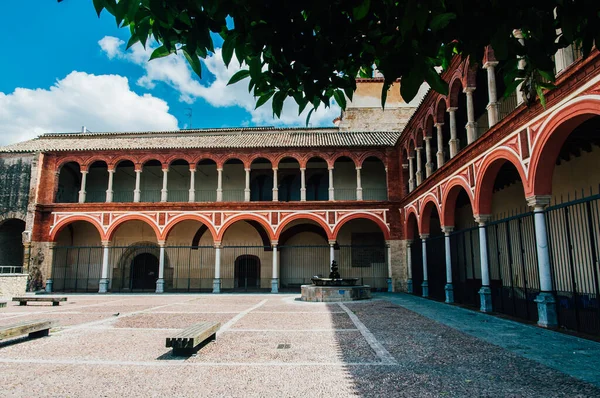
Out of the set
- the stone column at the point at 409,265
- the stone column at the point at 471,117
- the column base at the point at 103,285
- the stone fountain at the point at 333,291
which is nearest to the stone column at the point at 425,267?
the stone column at the point at 409,265

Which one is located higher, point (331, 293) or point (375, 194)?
point (375, 194)

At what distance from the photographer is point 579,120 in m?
7.27

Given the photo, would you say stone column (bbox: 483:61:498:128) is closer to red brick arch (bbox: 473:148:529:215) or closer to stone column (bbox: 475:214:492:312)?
A: red brick arch (bbox: 473:148:529:215)

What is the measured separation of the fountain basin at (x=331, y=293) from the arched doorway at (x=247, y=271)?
8.20 meters

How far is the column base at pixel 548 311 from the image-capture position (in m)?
8.12

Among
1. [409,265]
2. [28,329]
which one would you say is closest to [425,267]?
[409,265]

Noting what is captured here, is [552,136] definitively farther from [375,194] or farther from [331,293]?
[375,194]

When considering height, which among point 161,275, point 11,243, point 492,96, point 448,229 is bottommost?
point 161,275

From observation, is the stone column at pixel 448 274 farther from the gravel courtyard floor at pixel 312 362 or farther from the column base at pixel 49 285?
the column base at pixel 49 285

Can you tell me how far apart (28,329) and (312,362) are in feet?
15.1

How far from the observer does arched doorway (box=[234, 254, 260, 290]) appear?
76.1 feet

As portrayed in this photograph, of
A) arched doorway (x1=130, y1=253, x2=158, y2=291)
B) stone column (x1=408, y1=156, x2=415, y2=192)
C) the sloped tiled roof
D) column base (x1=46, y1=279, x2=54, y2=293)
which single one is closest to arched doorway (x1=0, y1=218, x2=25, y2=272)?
column base (x1=46, y1=279, x2=54, y2=293)

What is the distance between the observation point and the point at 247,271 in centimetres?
2338

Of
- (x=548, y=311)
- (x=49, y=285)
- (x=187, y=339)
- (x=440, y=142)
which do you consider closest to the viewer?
(x=187, y=339)
